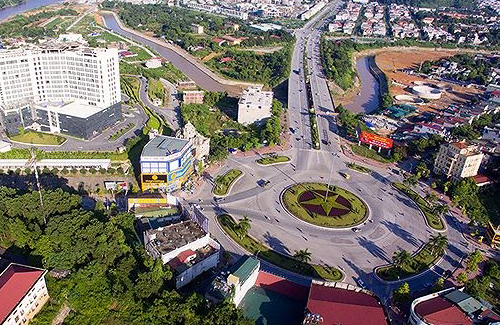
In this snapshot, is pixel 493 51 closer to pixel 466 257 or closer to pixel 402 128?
pixel 402 128

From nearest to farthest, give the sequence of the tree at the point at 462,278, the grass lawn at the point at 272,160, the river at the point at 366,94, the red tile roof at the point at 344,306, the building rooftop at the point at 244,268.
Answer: the red tile roof at the point at 344,306
the building rooftop at the point at 244,268
the tree at the point at 462,278
the grass lawn at the point at 272,160
the river at the point at 366,94

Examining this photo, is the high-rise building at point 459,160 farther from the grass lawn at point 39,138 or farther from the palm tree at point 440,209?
the grass lawn at point 39,138

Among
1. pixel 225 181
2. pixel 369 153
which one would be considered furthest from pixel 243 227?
pixel 369 153

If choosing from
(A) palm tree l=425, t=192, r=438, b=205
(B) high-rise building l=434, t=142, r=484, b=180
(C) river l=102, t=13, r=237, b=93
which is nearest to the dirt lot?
(B) high-rise building l=434, t=142, r=484, b=180

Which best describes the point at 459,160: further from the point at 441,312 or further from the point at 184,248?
the point at 184,248

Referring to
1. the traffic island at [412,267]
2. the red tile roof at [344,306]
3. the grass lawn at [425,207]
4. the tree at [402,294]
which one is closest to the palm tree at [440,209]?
the grass lawn at [425,207]

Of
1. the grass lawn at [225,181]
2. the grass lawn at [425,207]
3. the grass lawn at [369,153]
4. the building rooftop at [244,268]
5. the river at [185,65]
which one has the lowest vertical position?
the river at [185,65]

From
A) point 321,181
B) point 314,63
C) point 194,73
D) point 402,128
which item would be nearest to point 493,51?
point 314,63
